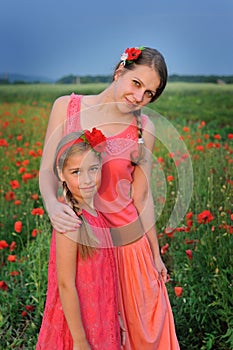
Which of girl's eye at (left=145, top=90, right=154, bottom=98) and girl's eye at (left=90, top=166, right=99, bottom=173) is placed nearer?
girl's eye at (left=90, top=166, right=99, bottom=173)

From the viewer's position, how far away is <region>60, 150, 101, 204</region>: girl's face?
5.85ft

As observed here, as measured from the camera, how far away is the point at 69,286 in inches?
70.4

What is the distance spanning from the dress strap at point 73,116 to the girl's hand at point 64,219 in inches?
13.0

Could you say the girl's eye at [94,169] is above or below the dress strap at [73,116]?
below

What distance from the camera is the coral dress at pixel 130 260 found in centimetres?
204

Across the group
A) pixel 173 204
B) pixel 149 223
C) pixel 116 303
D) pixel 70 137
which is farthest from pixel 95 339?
pixel 173 204

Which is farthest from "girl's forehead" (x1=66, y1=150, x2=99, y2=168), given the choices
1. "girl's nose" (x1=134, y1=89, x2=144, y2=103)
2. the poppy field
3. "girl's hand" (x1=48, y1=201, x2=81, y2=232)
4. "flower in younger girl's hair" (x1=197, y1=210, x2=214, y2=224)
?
"flower in younger girl's hair" (x1=197, y1=210, x2=214, y2=224)

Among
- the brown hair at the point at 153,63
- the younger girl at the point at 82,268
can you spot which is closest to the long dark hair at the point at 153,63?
the brown hair at the point at 153,63

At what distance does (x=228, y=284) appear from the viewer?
→ 2730mm

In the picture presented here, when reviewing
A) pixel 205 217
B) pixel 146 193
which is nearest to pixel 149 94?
pixel 146 193

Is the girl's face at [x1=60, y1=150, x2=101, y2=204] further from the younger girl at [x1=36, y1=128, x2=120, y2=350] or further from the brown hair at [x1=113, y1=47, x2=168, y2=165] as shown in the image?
the brown hair at [x1=113, y1=47, x2=168, y2=165]

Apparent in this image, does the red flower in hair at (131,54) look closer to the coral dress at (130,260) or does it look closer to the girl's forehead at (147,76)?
the girl's forehead at (147,76)

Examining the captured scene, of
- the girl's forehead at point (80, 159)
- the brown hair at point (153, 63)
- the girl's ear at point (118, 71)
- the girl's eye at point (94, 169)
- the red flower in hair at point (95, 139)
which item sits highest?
the brown hair at point (153, 63)

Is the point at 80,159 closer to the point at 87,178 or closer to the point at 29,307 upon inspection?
the point at 87,178
